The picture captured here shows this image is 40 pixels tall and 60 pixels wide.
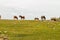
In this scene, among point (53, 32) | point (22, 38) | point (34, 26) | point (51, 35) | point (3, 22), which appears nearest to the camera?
point (22, 38)

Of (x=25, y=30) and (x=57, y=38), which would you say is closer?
(x=57, y=38)

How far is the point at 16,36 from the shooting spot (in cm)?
4078

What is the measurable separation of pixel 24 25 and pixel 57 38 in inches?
522

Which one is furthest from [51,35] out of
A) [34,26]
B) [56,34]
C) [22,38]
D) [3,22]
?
[3,22]

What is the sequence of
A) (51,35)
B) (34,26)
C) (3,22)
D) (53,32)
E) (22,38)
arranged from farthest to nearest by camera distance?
(3,22), (34,26), (53,32), (51,35), (22,38)

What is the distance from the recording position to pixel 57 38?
3956 cm

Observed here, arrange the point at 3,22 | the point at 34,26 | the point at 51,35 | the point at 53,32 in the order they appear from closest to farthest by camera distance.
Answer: the point at 51,35 < the point at 53,32 < the point at 34,26 < the point at 3,22

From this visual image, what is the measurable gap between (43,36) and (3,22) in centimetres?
1569

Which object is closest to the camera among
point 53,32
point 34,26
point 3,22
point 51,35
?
point 51,35

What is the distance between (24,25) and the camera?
5175cm

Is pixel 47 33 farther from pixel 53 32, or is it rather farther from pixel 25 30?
pixel 25 30

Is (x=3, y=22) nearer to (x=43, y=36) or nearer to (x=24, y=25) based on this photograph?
(x=24, y=25)

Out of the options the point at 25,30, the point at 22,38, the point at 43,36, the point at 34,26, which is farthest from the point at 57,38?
the point at 34,26

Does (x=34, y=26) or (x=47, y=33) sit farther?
(x=34, y=26)
